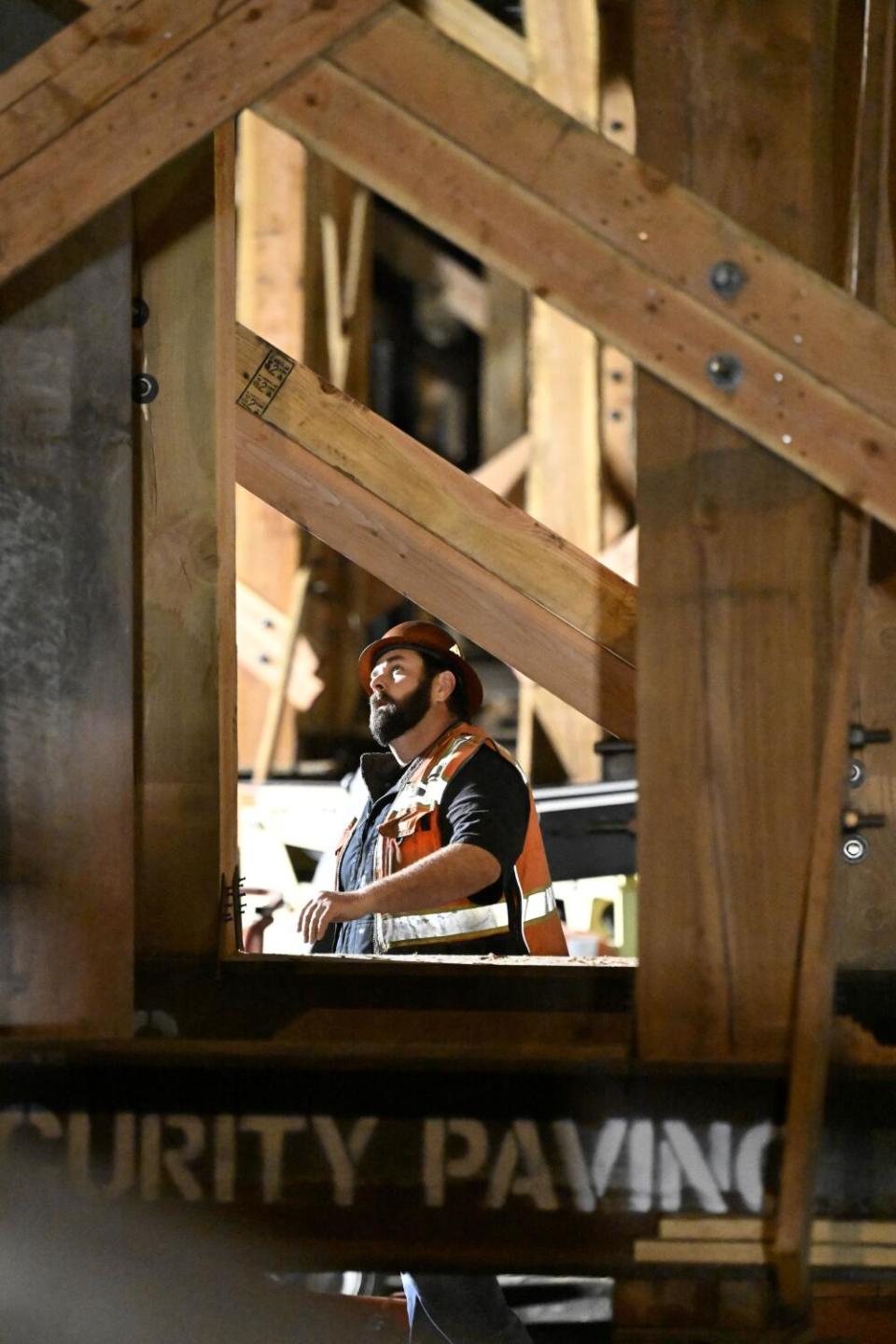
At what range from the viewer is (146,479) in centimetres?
296

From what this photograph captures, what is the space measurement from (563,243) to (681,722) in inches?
27.8

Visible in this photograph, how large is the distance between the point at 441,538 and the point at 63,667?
1520 millimetres

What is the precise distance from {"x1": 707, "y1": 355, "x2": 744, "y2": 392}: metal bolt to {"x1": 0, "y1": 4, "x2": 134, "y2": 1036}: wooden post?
0.90 metres

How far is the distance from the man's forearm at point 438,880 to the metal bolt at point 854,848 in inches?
63.9

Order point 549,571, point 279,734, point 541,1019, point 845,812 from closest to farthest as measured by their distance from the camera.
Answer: point 541,1019, point 845,812, point 549,571, point 279,734

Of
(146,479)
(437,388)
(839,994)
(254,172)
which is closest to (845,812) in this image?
(839,994)

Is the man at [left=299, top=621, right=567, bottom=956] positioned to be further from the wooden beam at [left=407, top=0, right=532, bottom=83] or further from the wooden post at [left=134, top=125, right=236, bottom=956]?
the wooden beam at [left=407, top=0, right=532, bottom=83]

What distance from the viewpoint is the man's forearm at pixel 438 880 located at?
14.2 ft

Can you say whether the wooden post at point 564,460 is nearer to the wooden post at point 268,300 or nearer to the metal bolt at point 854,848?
the wooden post at point 268,300

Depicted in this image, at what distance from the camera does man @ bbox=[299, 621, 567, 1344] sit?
13.4ft

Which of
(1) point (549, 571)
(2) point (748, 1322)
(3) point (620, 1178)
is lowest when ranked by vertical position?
(2) point (748, 1322)

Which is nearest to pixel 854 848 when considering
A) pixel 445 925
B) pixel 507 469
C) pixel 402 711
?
pixel 445 925

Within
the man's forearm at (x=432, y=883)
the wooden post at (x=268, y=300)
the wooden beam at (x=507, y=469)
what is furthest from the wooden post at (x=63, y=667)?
the wooden beam at (x=507, y=469)

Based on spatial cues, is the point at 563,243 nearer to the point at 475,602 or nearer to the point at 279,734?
the point at 475,602
